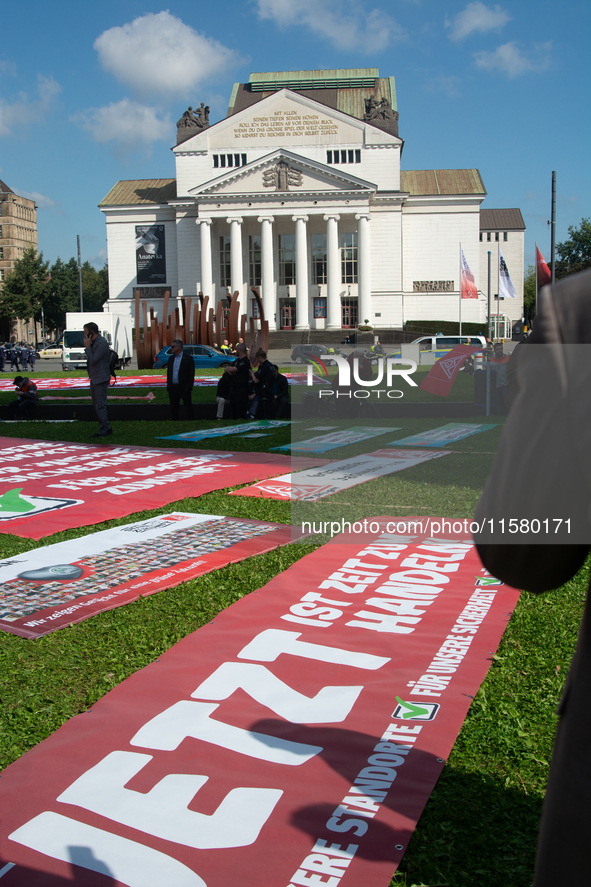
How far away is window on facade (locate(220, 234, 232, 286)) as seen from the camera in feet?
205

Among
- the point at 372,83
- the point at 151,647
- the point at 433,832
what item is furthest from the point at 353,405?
the point at 372,83

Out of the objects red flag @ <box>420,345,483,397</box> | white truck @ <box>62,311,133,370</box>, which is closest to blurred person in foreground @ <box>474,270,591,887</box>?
red flag @ <box>420,345,483,397</box>

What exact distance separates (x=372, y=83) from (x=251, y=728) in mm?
74349

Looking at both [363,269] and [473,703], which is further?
[363,269]

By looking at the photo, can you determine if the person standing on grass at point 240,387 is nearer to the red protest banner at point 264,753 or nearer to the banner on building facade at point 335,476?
the banner on building facade at point 335,476

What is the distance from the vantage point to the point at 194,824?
7.86ft

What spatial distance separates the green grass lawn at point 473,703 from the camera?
2.35 metres

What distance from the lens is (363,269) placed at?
59.1 meters

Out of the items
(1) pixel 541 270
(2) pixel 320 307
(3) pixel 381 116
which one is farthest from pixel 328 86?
(1) pixel 541 270

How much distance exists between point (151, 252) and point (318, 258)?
1479 centimetres

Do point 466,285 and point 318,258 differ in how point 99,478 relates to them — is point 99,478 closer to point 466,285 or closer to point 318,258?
point 466,285

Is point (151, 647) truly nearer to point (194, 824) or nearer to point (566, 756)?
point (194, 824)

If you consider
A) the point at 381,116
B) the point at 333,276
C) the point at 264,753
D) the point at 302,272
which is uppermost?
the point at 381,116

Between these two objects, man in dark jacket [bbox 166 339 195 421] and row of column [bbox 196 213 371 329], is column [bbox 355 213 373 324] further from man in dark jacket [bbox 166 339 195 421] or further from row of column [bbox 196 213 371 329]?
man in dark jacket [bbox 166 339 195 421]
